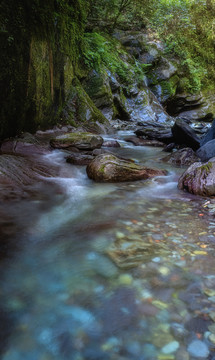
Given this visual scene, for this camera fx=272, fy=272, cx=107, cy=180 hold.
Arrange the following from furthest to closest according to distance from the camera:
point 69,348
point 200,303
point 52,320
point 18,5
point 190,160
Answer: point 190,160 → point 18,5 → point 200,303 → point 52,320 → point 69,348

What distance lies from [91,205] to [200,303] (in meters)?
2.09

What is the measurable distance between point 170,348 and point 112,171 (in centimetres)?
336

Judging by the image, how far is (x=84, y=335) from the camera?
1423mm

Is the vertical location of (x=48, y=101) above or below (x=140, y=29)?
below

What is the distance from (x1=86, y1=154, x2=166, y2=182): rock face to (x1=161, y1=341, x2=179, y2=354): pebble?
3272 millimetres

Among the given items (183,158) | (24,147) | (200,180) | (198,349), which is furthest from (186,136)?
(198,349)

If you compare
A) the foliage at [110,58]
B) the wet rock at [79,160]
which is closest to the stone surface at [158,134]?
the foliage at [110,58]

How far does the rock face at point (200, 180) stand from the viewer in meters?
3.70

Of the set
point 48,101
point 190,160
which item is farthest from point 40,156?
point 190,160

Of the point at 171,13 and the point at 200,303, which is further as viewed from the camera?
the point at 171,13

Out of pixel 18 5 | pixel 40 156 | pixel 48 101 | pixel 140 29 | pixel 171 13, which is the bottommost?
pixel 40 156

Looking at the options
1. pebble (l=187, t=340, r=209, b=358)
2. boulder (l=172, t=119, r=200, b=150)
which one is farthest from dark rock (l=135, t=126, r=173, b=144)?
pebble (l=187, t=340, r=209, b=358)

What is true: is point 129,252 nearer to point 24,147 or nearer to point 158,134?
point 24,147

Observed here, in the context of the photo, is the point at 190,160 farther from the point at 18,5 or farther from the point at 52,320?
the point at 52,320
